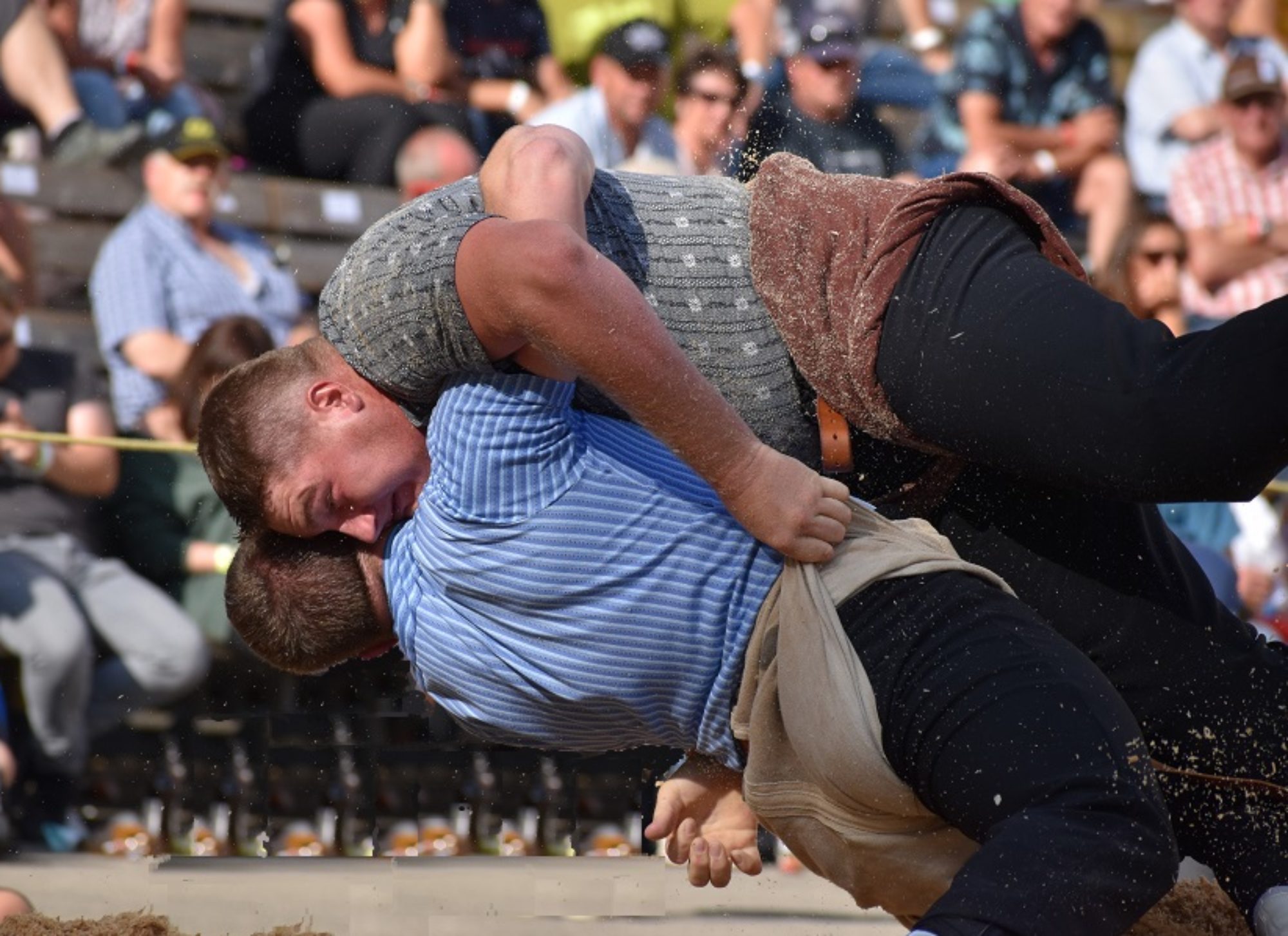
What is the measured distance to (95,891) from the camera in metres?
3.87

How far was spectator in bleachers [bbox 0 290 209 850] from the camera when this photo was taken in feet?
13.5

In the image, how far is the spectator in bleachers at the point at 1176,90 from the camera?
6406mm

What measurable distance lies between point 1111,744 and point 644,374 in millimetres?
742

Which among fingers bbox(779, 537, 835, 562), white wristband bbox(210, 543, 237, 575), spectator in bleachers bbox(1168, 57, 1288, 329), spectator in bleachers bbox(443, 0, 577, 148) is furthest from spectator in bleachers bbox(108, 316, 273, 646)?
spectator in bleachers bbox(1168, 57, 1288, 329)

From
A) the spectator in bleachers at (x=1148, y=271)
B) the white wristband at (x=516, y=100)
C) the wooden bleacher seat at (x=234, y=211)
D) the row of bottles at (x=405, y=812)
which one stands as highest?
the white wristband at (x=516, y=100)

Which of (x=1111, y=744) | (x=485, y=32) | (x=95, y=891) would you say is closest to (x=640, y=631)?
(x=1111, y=744)

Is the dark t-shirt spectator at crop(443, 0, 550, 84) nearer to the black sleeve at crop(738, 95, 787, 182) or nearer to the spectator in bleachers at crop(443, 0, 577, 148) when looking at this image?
the spectator in bleachers at crop(443, 0, 577, 148)

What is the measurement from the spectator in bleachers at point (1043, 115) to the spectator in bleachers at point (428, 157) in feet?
5.93

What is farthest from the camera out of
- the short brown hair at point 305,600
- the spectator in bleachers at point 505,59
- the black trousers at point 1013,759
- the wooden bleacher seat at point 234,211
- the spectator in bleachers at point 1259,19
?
the spectator in bleachers at point 1259,19

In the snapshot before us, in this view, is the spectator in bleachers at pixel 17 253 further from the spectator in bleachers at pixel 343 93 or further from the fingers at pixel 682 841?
the fingers at pixel 682 841

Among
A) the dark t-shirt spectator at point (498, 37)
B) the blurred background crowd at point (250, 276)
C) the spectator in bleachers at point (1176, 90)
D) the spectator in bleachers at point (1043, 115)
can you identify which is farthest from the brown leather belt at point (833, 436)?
the spectator in bleachers at point (1176, 90)

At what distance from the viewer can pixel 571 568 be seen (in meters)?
2.19

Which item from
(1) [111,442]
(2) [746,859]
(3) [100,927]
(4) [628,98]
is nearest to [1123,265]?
(4) [628,98]

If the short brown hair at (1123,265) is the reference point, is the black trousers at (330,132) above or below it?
above
